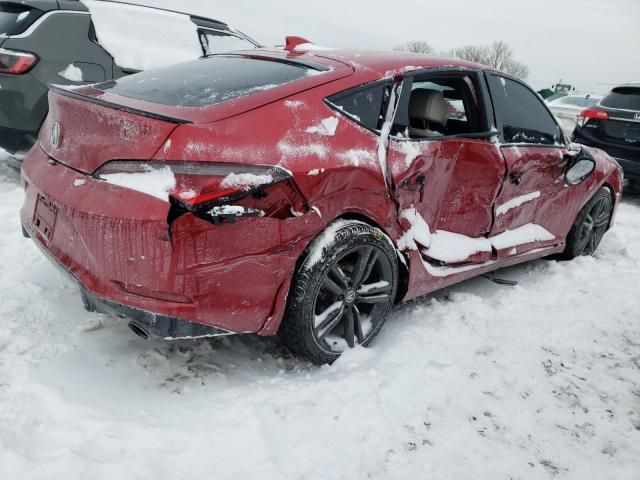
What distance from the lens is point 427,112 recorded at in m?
3.03

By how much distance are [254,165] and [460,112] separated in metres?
1.72

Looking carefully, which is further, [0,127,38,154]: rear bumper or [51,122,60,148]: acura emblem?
[0,127,38,154]: rear bumper

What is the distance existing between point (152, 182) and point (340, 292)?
1.02 meters

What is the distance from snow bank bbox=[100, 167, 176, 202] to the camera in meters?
1.85

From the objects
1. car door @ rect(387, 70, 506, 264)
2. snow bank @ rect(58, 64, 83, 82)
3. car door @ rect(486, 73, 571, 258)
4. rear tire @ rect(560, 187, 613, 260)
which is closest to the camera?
car door @ rect(387, 70, 506, 264)

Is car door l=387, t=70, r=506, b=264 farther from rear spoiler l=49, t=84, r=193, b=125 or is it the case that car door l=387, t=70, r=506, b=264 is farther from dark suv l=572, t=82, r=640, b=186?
dark suv l=572, t=82, r=640, b=186

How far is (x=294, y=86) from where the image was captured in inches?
91.4

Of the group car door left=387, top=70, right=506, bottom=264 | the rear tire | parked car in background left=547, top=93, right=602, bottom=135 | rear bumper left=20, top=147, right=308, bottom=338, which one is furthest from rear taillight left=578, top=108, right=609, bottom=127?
rear bumper left=20, top=147, right=308, bottom=338

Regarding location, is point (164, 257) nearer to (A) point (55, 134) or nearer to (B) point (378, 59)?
(A) point (55, 134)

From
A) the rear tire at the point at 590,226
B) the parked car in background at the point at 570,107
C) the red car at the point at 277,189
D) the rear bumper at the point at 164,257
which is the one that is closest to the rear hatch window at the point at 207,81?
→ the red car at the point at 277,189

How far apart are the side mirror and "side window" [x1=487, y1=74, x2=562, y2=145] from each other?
8.2 inches

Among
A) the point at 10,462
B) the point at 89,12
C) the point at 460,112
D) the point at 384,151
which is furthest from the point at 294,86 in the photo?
the point at 89,12

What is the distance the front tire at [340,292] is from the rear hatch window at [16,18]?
3.84 m

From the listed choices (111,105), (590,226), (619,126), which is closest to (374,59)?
(111,105)
